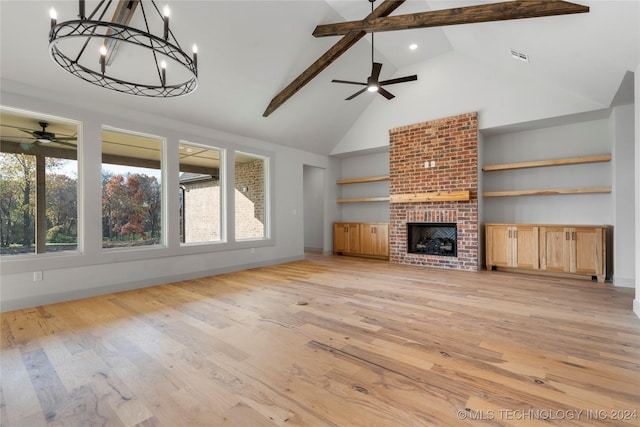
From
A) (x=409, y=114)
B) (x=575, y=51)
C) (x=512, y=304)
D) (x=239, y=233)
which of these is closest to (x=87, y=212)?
(x=239, y=233)

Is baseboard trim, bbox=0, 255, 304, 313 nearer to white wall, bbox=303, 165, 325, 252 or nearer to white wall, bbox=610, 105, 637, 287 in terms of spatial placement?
white wall, bbox=303, 165, 325, 252

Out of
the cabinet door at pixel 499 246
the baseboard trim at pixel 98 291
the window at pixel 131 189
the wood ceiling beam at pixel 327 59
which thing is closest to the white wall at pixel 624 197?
the cabinet door at pixel 499 246

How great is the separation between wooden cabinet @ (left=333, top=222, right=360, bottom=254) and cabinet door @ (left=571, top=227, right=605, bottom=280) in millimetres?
4158

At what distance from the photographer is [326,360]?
209 cm

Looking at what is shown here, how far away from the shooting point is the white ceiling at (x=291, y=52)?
9.70 feet

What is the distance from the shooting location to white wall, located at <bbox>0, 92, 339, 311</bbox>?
134 inches

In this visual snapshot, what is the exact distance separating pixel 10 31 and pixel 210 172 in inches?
116

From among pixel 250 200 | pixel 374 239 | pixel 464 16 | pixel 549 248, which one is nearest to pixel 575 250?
pixel 549 248

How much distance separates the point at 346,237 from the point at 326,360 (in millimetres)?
5539

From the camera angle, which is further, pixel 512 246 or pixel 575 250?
pixel 512 246

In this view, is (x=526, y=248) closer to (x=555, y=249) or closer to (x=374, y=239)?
(x=555, y=249)

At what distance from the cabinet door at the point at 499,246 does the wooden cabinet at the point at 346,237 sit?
293 centimetres

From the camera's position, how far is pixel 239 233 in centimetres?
579

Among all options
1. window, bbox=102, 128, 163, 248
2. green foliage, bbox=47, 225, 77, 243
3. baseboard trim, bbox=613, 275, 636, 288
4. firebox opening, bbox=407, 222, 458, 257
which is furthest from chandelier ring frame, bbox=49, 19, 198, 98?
baseboard trim, bbox=613, 275, 636, 288
